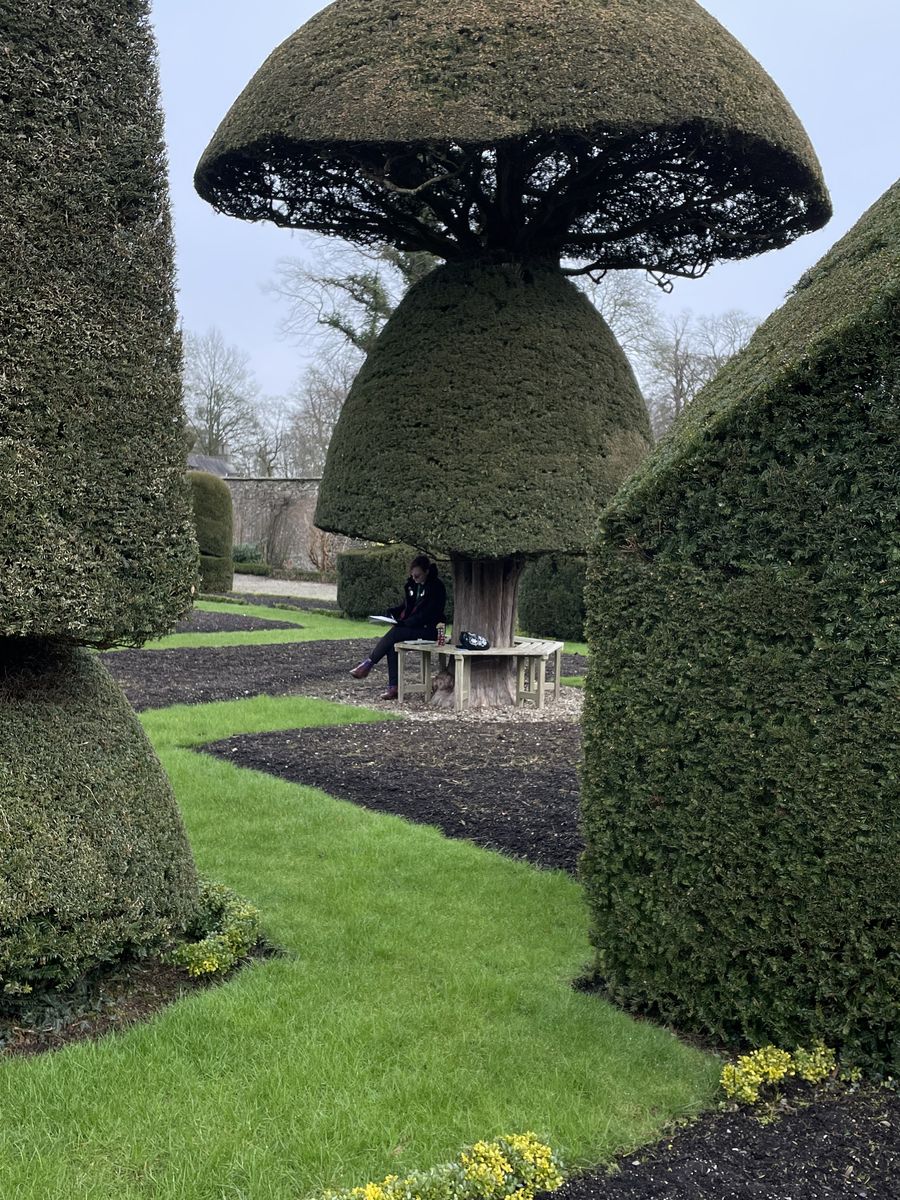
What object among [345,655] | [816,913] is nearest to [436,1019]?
[816,913]

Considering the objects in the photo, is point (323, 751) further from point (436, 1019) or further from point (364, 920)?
point (436, 1019)

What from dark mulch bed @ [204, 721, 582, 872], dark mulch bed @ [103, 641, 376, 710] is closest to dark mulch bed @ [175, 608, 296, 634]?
dark mulch bed @ [103, 641, 376, 710]

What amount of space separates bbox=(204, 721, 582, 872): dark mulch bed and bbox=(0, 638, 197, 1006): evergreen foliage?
8.83 ft

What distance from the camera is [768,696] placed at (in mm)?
Answer: 3488

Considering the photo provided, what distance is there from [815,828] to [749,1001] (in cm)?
74

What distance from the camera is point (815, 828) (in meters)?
3.42

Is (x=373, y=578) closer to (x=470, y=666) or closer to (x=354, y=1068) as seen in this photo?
(x=470, y=666)

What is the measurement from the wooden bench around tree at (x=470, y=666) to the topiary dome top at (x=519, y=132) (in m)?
4.22

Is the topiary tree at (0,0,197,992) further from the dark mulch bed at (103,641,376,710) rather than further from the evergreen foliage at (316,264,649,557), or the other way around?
the dark mulch bed at (103,641,376,710)

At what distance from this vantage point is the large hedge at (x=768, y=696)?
3.31m

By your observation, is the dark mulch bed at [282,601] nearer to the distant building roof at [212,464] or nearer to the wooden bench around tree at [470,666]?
the wooden bench around tree at [470,666]

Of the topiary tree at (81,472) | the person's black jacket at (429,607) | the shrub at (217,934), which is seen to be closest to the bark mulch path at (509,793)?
the person's black jacket at (429,607)

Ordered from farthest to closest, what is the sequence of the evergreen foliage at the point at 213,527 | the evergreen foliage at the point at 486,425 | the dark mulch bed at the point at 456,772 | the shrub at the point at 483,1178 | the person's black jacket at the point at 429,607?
the evergreen foliage at the point at 213,527 < the person's black jacket at the point at 429,607 < the evergreen foliage at the point at 486,425 < the dark mulch bed at the point at 456,772 < the shrub at the point at 483,1178

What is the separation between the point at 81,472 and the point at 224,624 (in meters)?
16.9
